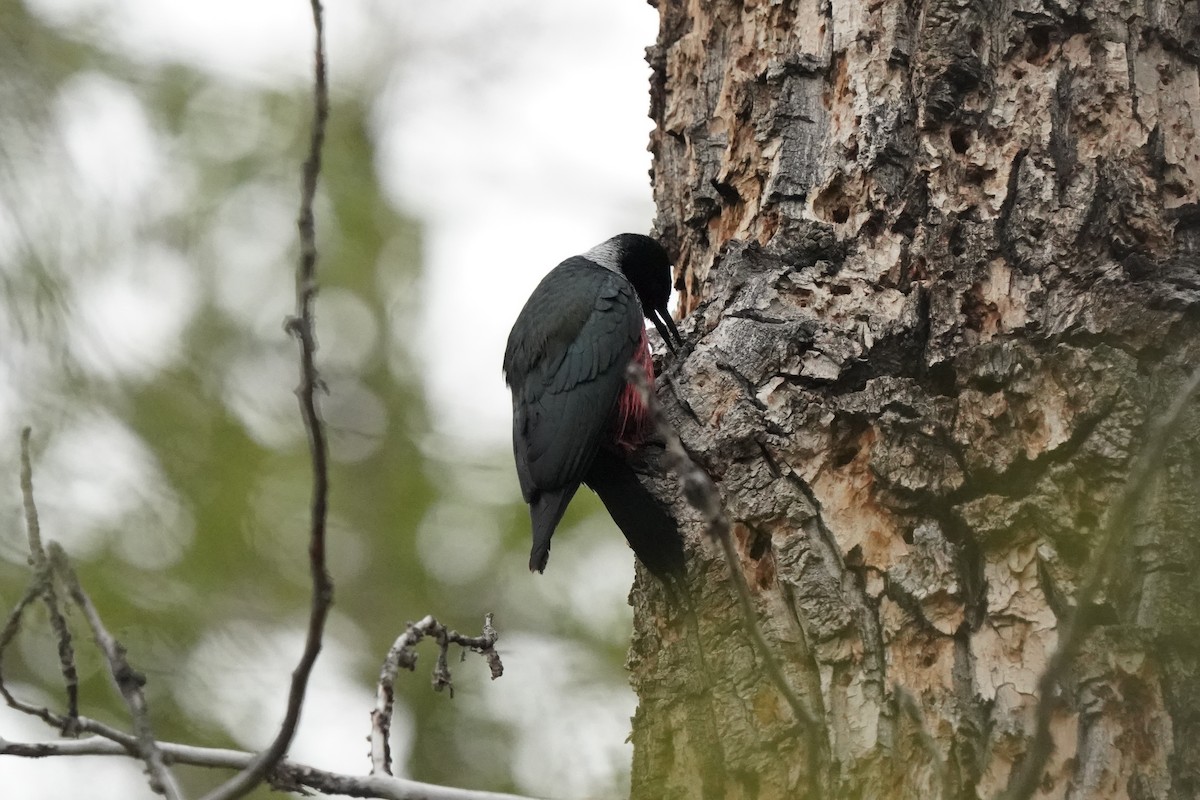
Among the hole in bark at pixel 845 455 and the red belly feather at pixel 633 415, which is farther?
the red belly feather at pixel 633 415

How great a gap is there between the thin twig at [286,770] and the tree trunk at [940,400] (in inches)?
31.4

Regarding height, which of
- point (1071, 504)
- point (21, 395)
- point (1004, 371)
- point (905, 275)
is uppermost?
point (21, 395)

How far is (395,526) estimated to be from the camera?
4785mm

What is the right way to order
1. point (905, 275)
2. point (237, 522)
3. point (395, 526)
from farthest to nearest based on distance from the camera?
point (395, 526), point (237, 522), point (905, 275)

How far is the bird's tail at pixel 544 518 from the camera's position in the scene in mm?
3264

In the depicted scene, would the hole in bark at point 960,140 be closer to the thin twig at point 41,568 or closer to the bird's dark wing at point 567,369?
the bird's dark wing at point 567,369

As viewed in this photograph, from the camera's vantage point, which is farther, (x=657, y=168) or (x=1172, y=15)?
(x=657, y=168)

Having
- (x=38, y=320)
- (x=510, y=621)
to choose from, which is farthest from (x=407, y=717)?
(x=38, y=320)

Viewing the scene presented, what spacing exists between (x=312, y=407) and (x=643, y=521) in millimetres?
1548

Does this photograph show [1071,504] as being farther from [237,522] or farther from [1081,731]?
[237,522]

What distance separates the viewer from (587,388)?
373cm

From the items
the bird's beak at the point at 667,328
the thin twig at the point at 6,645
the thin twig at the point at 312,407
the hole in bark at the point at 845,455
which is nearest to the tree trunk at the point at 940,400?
the hole in bark at the point at 845,455

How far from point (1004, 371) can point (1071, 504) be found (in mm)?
327

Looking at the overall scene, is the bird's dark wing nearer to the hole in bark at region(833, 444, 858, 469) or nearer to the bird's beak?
the bird's beak
